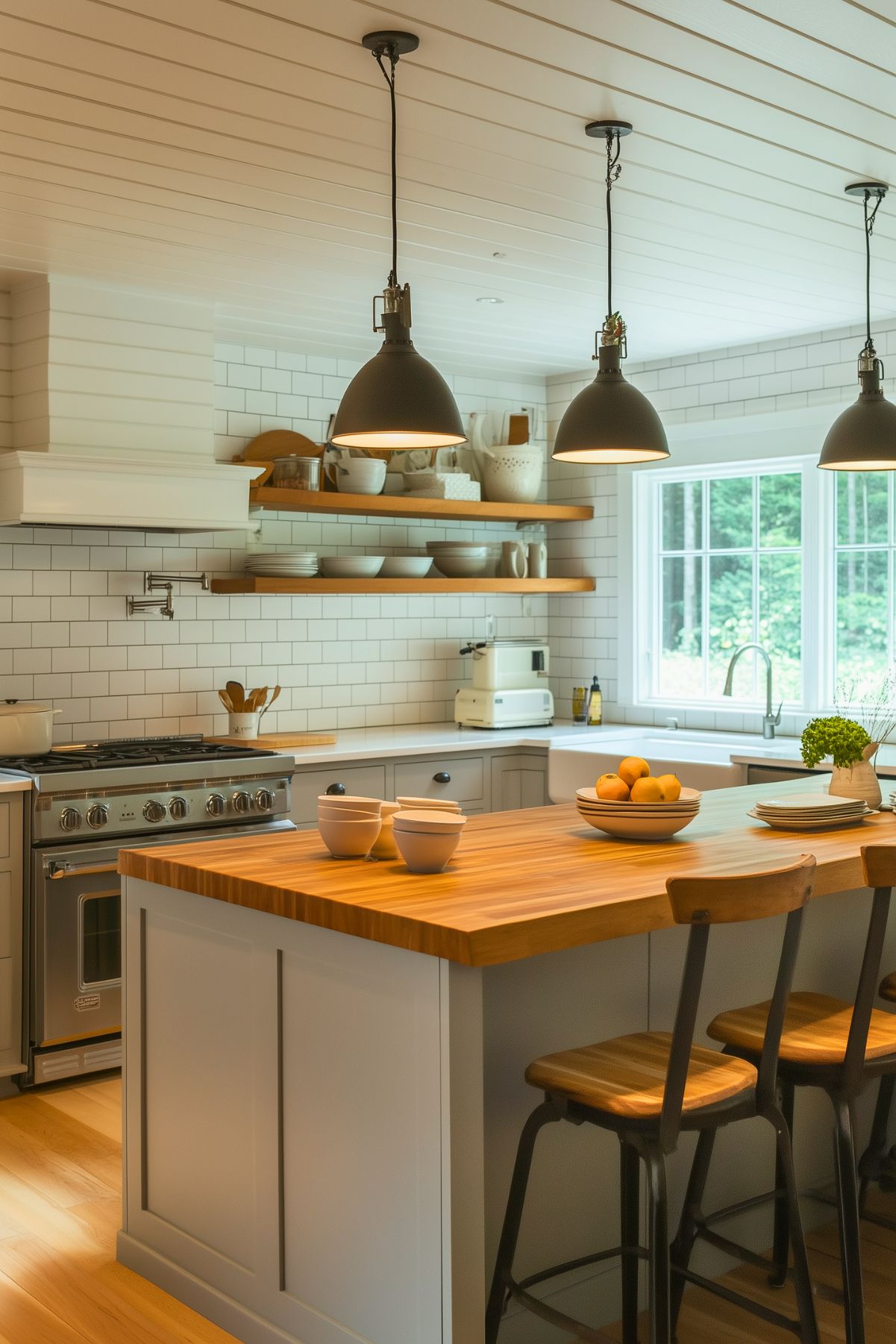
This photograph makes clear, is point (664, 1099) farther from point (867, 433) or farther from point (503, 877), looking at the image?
point (867, 433)

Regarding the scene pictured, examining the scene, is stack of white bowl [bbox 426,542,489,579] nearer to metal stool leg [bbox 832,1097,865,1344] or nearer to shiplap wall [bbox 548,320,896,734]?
shiplap wall [bbox 548,320,896,734]

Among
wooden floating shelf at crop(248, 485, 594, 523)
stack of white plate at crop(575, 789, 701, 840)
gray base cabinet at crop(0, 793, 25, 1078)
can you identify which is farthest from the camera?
wooden floating shelf at crop(248, 485, 594, 523)

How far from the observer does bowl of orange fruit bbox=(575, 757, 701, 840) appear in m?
2.98

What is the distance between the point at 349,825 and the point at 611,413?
1162 millimetres

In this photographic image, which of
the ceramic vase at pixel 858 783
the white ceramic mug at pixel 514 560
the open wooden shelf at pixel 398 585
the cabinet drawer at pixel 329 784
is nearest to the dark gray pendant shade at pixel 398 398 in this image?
the ceramic vase at pixel 858 783

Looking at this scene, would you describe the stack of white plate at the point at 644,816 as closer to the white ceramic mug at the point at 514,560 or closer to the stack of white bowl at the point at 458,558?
the stack of white bowl at the point at 458,558

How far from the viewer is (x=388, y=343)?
2820 millimetres

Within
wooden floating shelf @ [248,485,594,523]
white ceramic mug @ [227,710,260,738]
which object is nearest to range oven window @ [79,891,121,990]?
white ceramic mug @ [227,710,260,738]

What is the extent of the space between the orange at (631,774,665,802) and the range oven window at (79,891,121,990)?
80.1 inches

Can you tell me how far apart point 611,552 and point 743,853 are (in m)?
3.71

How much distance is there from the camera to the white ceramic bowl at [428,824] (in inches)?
103

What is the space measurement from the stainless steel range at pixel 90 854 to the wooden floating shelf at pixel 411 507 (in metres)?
1.17

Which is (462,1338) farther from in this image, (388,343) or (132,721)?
(132,721)

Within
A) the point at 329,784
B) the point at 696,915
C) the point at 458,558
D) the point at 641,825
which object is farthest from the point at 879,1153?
the point at 458,558
